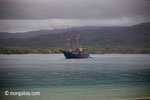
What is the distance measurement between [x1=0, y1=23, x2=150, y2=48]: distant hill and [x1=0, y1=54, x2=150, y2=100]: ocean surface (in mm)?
277

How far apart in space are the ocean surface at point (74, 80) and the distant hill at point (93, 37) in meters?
0.28

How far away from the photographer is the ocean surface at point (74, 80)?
3806mm

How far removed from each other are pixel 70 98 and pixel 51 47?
49.5 inches

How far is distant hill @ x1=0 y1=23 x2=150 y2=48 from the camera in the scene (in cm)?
433

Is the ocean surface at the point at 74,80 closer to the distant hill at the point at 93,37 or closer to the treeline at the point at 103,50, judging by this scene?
the treeline at the point at 103,50

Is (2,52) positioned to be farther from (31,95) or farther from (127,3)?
(127,3)

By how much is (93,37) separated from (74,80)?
997 mm

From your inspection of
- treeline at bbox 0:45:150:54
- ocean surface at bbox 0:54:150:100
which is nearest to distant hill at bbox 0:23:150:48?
treeline at bbox 0:45:150:54

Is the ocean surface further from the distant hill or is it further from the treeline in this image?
the distant hill

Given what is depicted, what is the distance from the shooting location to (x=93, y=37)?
4664 mm

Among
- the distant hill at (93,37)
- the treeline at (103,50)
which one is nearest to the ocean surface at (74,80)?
the treeline at (103,50)

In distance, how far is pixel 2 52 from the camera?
4.03 metres

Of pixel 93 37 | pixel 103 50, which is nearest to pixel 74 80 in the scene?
pixel 93 37

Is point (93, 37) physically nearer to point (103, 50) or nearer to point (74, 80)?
point (103, 50)
